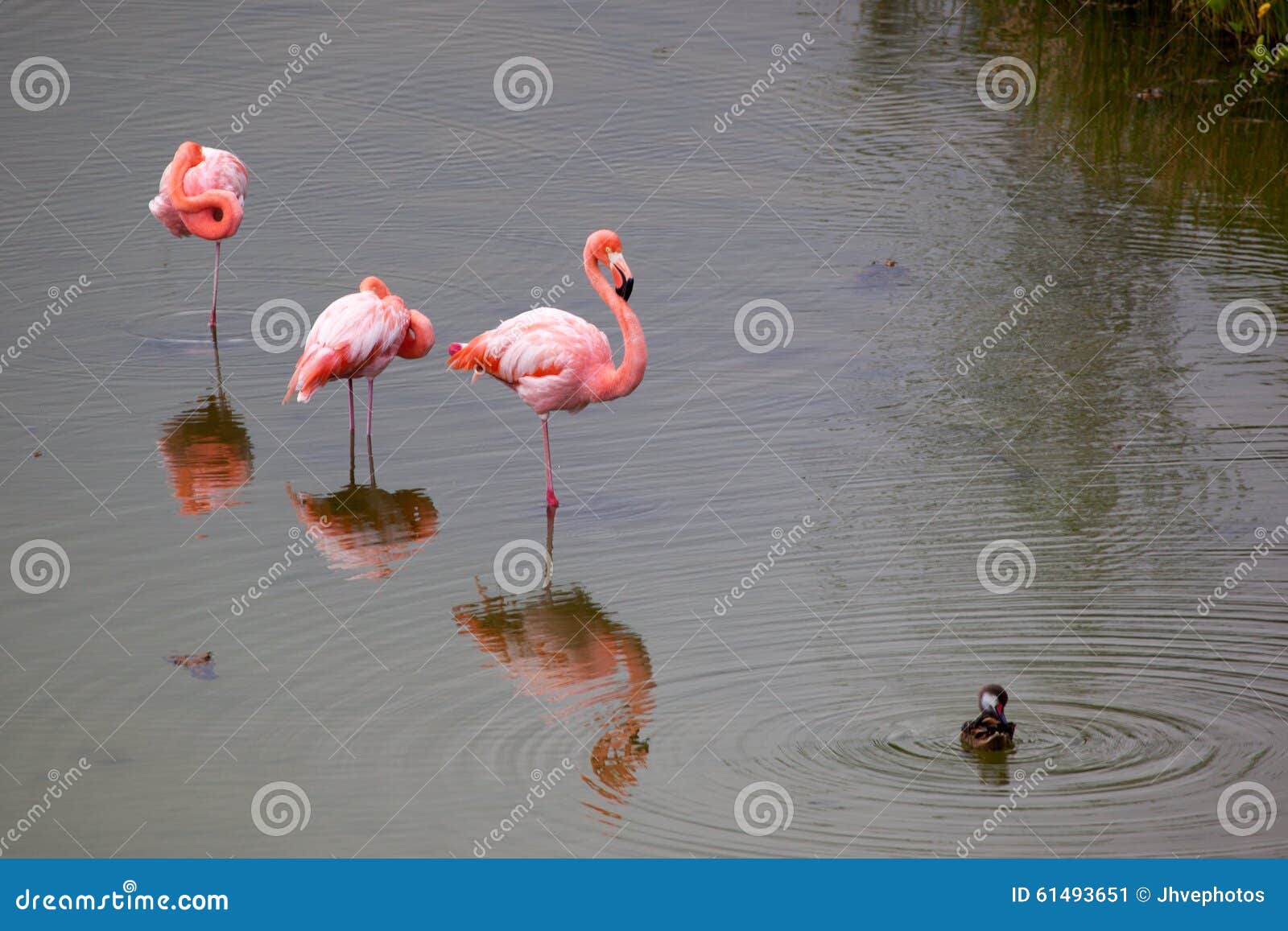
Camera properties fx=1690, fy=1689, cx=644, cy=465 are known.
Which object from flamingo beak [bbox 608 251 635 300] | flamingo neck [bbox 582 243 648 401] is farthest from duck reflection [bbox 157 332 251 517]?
flamingo beak [bbox 608 251 635 300]

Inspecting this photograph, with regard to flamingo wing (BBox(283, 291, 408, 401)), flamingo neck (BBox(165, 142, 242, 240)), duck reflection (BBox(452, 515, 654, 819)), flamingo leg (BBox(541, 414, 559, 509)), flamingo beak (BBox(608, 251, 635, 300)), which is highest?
flamingo neck (BBox(165, 142, 242, 240))

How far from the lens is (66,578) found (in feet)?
28.0

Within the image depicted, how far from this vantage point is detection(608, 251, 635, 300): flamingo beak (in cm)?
911

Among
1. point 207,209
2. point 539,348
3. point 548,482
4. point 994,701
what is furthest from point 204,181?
point 994,701

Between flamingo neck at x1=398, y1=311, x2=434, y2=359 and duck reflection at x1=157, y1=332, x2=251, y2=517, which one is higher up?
flamingo neck at x1=398, y1=311, x2=434, y2=359

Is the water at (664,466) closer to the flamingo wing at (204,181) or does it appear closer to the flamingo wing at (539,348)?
the flamingo wing at (204,181)

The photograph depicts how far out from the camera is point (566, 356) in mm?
9516

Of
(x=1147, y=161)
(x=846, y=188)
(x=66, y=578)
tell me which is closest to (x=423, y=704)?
(x=66, y=578)

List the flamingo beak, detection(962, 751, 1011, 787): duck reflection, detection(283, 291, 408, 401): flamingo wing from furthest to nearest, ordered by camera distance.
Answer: detection(283, 291, 408, 401): flamingo wing → the flamingo beak → detection(962, 751, 1011, 787): duck reflection

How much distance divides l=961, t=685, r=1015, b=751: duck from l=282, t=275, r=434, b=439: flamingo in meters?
4.76

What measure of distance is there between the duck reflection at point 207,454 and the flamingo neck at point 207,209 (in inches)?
61.3

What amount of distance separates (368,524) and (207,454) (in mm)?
1407

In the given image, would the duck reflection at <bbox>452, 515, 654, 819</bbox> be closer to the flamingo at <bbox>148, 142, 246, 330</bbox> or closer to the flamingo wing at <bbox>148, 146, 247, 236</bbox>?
the flamingo at <bbox>148, 142, 246, 330</bbox>

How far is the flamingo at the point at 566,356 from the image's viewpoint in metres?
9.48
